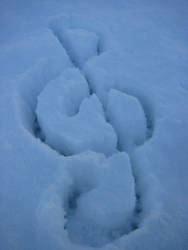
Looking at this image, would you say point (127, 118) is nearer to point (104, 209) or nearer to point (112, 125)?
point (112, 125)

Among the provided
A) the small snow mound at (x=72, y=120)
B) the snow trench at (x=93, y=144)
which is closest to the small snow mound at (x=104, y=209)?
the snow trench at (x=93, y=144)

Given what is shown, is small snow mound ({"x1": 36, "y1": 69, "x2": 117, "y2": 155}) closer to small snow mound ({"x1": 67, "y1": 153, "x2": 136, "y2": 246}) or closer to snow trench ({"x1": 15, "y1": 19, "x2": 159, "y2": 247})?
snow trench ({"x1": 15, "y1": 19, "x2": 159, "y2": 247})

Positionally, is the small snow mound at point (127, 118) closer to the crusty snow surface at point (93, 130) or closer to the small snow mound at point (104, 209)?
the crusty snow surface at point (93, 130)

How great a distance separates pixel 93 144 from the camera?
3.65 ft

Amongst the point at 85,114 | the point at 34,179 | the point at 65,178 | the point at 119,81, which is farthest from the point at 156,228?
the point at 119,81

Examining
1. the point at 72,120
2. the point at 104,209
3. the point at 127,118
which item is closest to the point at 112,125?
the point at 127,118

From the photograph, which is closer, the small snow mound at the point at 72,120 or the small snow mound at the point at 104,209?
the small snow mound at the point at 104,209

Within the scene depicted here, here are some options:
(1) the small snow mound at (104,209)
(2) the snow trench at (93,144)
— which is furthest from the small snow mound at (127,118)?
(1) the small snow mound at (104,209)

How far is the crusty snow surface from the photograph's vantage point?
0.89 m

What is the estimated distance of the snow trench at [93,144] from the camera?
0.93 metres

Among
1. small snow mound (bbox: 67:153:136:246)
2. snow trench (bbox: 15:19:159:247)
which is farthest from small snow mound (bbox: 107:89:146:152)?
small snow mound (bbox: 67:153:136:246)

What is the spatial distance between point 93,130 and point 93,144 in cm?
6

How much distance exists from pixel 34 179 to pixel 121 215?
1.15ft

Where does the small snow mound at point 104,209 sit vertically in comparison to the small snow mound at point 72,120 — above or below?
below
